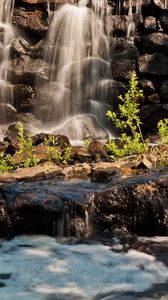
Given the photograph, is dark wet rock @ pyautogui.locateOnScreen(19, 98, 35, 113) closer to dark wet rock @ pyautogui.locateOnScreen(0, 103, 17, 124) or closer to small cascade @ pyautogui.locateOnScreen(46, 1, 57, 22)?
dark wet rock @ pyautogui.locateOnScreen(0, 103, 17, 124)

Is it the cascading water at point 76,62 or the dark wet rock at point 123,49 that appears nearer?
the cascading water at point 76,62

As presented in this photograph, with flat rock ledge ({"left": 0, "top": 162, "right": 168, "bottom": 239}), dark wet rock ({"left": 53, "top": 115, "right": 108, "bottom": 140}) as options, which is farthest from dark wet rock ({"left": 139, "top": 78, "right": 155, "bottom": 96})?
flat rock ledge ({"left": 0, "top": 162, "right": 168, "bottom": 239})

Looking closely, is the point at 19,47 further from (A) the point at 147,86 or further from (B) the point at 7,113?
(A) the point at 147,86

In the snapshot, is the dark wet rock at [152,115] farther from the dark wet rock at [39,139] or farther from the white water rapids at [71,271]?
the white water rapids at [71,271]

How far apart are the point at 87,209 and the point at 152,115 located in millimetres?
7565

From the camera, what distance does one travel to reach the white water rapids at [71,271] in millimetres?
3592

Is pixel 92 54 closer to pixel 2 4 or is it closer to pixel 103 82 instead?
pixel 103 82

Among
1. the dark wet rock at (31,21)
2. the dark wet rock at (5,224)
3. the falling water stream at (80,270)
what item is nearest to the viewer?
the falling water stream at (80,270)

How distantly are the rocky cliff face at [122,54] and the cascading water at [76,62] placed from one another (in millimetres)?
255

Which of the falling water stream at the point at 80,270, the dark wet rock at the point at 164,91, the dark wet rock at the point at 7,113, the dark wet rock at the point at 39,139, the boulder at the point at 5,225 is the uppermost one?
the dark wet rock at the point at 164,91

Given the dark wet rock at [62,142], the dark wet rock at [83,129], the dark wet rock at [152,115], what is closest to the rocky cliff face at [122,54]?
the dark wet rock at [152,115]

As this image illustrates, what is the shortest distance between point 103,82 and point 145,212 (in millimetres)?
8506

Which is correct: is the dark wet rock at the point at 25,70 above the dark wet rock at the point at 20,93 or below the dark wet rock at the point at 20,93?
above

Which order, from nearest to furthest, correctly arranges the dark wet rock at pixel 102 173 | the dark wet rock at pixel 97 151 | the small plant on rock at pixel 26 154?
the dark wet rock at pixel 102 173, the small plant on rock at pixel 26 154, the dark wet rock at pixel 97 151
